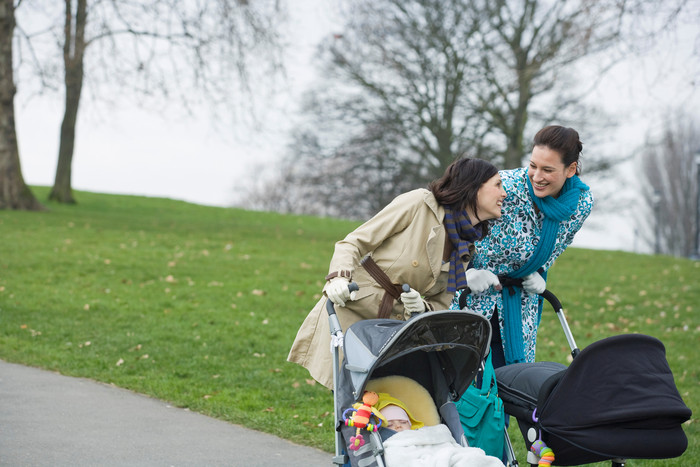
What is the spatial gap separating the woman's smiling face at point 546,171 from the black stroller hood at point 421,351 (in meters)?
1.10

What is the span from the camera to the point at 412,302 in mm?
3863

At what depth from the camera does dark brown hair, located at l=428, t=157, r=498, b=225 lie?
13.2 ft

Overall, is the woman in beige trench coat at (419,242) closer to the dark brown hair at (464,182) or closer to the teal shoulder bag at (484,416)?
the dark brown hair at (464,182)

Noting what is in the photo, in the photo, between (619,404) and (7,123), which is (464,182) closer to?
(619,404)

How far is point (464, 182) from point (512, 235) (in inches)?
24.8

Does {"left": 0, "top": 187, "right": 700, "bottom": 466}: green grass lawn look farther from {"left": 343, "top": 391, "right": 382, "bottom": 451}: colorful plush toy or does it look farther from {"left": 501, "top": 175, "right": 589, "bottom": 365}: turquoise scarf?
{"left": 343, "top": 391, "right": 382, "bottom": 451}: colorful plush toy

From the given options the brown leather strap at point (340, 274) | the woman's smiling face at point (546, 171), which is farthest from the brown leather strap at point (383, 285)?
the woman's smiling face at point (546, 171)

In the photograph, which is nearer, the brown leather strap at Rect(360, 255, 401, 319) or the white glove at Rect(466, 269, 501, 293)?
the brown leather strap at Rect(360, 255, 401, 319)

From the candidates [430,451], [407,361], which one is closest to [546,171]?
[407,361]

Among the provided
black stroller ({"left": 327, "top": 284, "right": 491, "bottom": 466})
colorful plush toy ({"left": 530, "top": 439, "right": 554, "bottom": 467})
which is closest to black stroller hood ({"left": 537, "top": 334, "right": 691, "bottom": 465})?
colorful plush toy ({"left": 530, "top": 439, "right": 554, "bottom": 467})

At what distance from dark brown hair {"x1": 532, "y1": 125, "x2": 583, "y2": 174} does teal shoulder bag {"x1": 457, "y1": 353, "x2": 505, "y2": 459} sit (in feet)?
4.36

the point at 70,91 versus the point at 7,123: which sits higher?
A: the point at 70,91

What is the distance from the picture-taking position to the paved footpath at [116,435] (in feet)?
16.3

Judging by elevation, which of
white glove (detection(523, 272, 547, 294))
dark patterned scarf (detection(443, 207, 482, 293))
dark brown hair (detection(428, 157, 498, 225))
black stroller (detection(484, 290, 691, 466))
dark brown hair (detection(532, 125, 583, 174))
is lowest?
black stroller (detection(484, 290, 691, 466))
